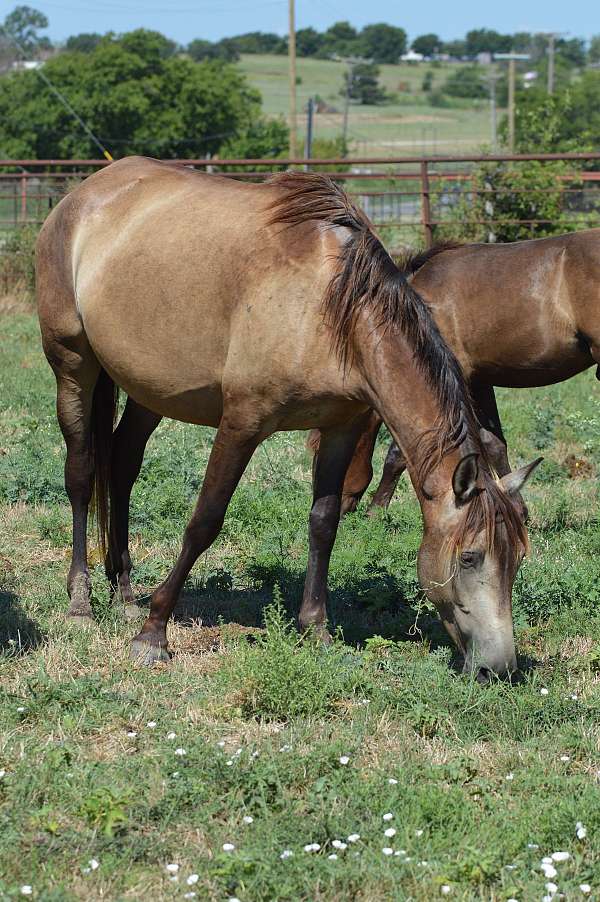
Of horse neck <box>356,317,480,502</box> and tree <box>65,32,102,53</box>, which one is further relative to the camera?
tree <box>65,32,102,53</box>

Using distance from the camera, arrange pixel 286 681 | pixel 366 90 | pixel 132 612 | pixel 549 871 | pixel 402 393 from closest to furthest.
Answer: pixel 549 871 → pixel 286 681 → pixel 402 393 → pixel 132 612 → pixel 366 90

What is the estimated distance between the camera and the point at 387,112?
332ft

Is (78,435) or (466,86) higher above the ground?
(466,86)

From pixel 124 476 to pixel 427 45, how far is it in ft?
575

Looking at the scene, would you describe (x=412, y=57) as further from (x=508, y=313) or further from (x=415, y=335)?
(x=415, y=335)

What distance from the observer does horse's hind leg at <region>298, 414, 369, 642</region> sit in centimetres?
493

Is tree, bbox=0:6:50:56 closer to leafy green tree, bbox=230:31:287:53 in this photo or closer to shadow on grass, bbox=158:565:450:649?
leafy green tree, bbox=230:31:287:53

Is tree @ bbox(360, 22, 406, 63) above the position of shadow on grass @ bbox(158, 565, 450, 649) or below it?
above

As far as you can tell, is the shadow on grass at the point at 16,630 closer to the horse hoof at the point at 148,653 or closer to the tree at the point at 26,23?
the horse hoof at the point at 148,653

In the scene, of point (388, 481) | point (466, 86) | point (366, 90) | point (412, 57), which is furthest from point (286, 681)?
point (412, 57)

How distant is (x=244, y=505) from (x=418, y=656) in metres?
2.34

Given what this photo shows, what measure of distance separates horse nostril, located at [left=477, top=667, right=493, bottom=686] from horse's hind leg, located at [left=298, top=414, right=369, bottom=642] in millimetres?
938

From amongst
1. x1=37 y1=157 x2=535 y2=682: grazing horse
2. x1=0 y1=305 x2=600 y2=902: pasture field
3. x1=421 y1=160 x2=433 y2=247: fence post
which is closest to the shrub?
x1=0 y1=305 x2=600 y2=902: pasture field

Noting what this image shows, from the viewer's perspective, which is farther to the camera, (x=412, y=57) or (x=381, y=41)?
(x=412, y=57)
